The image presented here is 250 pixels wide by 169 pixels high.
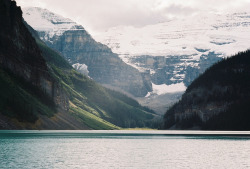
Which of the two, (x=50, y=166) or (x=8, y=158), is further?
(x=8, y=158)

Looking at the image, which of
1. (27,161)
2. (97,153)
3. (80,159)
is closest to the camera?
(27,161)

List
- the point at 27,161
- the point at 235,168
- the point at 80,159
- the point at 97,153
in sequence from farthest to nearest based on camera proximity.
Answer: the point at 97,153 → the point at 80,159 → the point at 27,161 → the point at 235,168

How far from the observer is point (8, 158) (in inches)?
3910

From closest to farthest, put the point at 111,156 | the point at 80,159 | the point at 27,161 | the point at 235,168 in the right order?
the point at 235,168 < the point at 27,161 < the point at 80,159 < the point at 111,156

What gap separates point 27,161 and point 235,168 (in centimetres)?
4552

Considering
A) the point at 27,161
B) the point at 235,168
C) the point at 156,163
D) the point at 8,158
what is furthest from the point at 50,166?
the point at 235,168

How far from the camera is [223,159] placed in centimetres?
10456

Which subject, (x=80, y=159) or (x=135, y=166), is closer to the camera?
(x=135, y=166)

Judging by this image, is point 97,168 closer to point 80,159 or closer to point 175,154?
point 80,159

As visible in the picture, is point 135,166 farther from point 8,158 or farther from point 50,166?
point 8,158

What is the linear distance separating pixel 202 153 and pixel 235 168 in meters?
30.8

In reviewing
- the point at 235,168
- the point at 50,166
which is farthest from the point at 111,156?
the point at 235,168

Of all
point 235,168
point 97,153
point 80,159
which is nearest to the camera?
point 235,168

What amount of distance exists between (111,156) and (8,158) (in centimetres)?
2682
